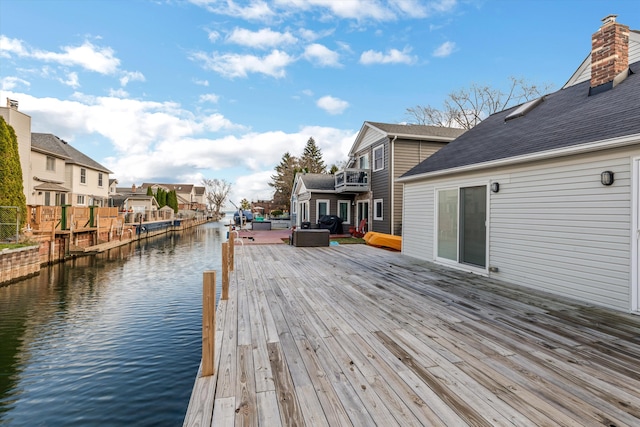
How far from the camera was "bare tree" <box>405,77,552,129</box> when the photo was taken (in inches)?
927

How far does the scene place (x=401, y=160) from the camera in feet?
49.1

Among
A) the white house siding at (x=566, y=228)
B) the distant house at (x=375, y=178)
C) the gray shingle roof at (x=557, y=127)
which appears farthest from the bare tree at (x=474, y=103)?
the white house siding at (x=566, y=228)

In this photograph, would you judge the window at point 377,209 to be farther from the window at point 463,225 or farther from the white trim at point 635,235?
the white trim at point 635,235

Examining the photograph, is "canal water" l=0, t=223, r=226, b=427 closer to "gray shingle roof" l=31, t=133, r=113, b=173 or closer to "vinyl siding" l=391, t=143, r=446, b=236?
"vinyl siding" l=391, t=143, r=446, b=236

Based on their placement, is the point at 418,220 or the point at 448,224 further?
the point at 418,220

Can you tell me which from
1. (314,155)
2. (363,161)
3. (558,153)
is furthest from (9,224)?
(314,155)

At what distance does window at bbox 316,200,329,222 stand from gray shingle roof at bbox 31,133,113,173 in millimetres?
16792

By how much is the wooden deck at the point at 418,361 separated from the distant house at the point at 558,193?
65cm

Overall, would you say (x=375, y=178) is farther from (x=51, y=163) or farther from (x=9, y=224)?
(x=51, y=163)

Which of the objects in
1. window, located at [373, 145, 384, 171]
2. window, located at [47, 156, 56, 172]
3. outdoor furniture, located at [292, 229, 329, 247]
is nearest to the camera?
outdoor furniture, located at [292, 229, 329, 247]

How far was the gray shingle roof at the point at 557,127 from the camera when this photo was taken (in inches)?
192

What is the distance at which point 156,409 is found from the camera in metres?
3.41

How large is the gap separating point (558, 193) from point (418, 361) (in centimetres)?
434

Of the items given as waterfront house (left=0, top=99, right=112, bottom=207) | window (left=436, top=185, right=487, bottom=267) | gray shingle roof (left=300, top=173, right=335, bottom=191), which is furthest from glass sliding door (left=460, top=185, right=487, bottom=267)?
waterfront house (left=0, top=99, right=112, bottom=207)
